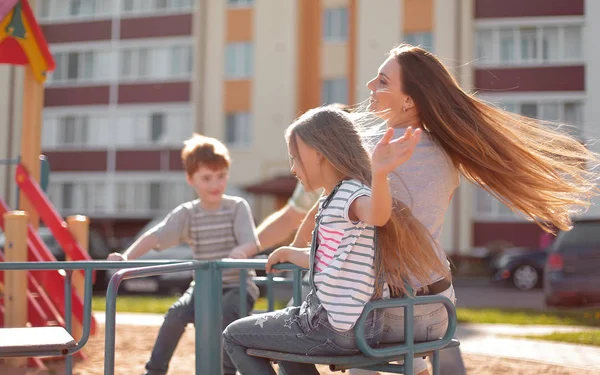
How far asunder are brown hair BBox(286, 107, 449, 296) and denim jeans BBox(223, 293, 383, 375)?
0.18 meters

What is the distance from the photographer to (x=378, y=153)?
2.83 metres

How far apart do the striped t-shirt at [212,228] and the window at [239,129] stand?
2724cm

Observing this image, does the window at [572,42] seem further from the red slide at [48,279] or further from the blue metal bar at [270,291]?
the blue metal bar at [270,291]

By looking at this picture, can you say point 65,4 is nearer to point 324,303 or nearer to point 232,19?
point 232,19

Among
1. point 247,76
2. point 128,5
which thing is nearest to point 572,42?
point 247,76

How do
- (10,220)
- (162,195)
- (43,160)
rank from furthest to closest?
1. (162,195)
2. (43,160)
3. (10,220)

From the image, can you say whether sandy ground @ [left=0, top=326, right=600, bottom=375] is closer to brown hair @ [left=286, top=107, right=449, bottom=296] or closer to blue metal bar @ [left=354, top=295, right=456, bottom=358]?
blue metal bar @ [left=354, top=295, right=456, bottom=358]

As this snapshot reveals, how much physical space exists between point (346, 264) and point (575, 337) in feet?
21.5

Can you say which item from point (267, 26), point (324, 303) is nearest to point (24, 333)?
point (324, 303)

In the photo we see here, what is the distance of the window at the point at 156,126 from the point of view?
3478 cm

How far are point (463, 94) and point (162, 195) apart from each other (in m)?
32.1

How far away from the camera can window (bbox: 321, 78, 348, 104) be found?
31.3 metres

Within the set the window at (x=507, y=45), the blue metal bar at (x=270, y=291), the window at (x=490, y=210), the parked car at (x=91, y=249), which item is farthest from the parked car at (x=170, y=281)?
the window at (x=507, y=45)

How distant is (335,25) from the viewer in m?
31.6
